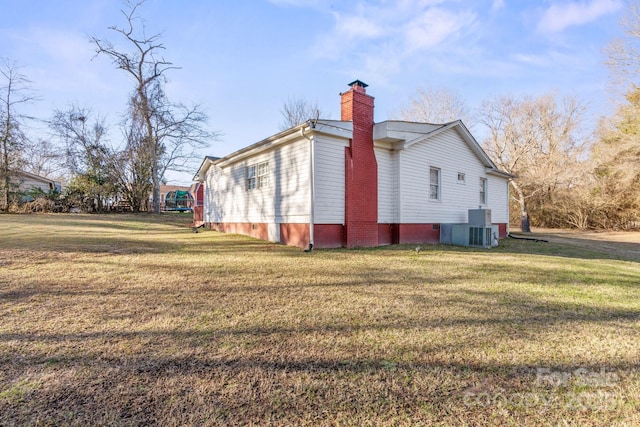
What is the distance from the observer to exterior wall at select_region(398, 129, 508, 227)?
1009 centimetres

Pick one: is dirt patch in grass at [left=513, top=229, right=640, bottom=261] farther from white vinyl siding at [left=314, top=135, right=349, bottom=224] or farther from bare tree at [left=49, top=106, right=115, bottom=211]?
bare tree at [left=49, top=106, right=115, bottom=211]

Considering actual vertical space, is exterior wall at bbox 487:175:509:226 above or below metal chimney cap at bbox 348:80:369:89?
below

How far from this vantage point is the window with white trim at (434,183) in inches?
435

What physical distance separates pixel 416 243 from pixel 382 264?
4110 millimetres

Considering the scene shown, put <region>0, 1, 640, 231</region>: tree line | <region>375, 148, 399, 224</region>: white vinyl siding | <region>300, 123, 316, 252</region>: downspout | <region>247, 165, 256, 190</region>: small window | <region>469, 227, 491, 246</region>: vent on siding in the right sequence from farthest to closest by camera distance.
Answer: <region>0, 1, 640, 231</region>: tree line → <region>247, 165, 256, 190</region>: small window → <region>469, 227, 491, 246</region>: vent on siding → <region>375, 148, 399, 224</region>: white vinyl siding → <region>300, 123, 316, 252</region>: downspout

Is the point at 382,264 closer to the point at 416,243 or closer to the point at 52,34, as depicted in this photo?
the point at 416,243

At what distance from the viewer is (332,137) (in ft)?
28.3

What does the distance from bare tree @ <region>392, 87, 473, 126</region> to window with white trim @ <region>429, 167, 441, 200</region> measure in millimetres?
16448

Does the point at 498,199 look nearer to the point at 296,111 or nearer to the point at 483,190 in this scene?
the point at 483,190

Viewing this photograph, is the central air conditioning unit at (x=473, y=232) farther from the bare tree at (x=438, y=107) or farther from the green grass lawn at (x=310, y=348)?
the bare tree at (x=438, y=107)

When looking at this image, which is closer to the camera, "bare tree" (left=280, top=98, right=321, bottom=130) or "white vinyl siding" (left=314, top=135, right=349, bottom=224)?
"white vinyl siding" (left=314, top=135, right=349, bottom=224)

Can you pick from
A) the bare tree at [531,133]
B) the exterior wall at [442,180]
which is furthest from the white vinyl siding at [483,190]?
the bare tree at [531,133]

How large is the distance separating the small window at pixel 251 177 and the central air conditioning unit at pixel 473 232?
6790 mm

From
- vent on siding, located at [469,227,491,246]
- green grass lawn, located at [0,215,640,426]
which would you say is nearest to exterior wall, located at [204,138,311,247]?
green grass lawn, located at [0,215,640,426]
